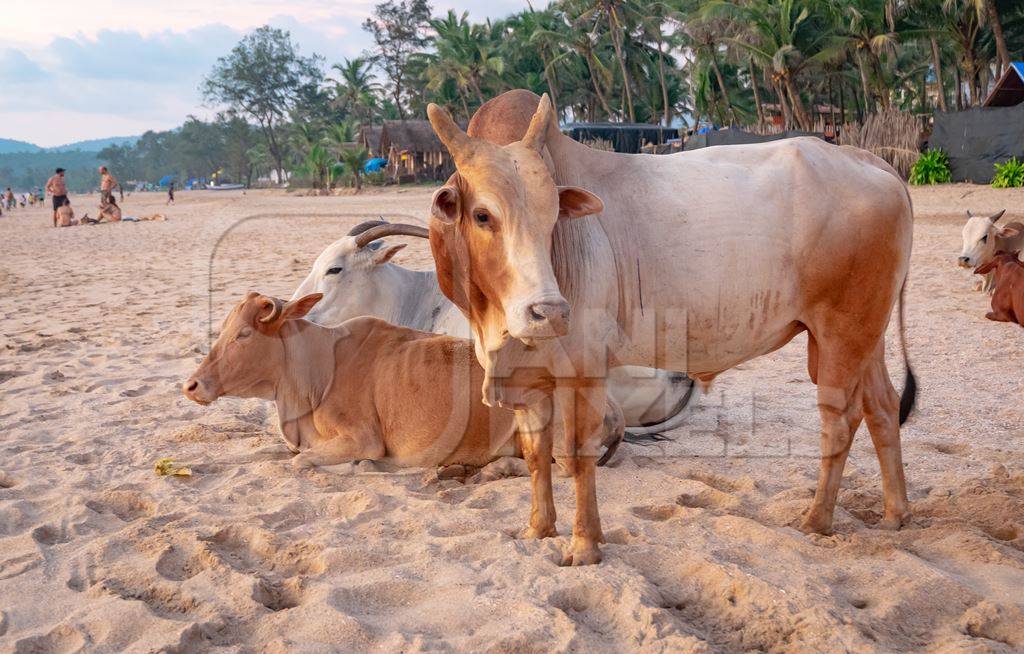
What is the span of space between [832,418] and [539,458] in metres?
1.21

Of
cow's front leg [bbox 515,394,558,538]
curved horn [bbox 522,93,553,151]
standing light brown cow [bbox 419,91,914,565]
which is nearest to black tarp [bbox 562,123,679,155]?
standing light brown cow [bbox 419,91,914,565]

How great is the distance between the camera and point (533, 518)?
3537 mm

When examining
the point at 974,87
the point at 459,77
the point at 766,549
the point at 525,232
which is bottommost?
the point at 766,549

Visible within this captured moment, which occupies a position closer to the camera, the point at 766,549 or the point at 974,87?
the point at 766,549

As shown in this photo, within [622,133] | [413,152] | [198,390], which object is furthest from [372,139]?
[198,390]

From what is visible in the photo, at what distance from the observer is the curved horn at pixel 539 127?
9.80 ft

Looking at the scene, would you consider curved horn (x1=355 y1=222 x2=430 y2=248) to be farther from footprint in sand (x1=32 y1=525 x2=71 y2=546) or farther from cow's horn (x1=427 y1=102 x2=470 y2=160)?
footprint in sand (x1=32 y1=525 x2=71 y2=546)

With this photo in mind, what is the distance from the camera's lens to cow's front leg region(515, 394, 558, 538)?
339 cm

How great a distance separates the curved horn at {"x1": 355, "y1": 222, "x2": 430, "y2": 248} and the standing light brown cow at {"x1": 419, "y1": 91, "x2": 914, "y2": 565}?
2.19m

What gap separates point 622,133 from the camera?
125 ft

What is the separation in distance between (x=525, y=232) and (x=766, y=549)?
63.6 inches

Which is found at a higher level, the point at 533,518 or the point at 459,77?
the point at 459,77

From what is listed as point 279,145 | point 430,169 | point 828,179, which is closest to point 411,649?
point 828,179

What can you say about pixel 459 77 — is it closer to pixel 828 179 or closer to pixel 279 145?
pixel 279 145
